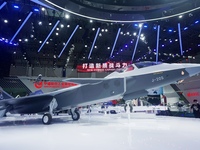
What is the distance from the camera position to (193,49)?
818 inches

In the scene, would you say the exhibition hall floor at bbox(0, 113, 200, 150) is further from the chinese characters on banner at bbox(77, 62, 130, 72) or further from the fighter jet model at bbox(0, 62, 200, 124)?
the chinese characters on banner at bbox(77, 62, 130, 72)

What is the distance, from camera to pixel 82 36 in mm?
18375

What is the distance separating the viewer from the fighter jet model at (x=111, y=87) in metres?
5.78

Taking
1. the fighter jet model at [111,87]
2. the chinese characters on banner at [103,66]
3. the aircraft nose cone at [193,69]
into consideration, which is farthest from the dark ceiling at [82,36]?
the aircraft nose cone at [193,69]

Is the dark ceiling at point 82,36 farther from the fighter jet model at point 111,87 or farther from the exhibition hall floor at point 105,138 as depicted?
the exhibition hall floor at point 105,138

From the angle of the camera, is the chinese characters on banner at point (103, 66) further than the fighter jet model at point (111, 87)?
Yes

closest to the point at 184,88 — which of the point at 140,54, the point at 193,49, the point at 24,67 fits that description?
the point at 193,49

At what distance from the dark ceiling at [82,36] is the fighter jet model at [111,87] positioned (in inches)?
272

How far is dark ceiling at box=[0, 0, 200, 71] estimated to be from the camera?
43.9 ft

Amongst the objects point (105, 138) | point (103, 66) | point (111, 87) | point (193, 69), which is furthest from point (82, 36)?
point (105, 138)

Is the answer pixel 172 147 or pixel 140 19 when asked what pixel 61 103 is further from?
pixel 140 19

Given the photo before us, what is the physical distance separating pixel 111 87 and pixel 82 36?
13.2 m

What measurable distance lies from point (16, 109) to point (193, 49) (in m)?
21.6

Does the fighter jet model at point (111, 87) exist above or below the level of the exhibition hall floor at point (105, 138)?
above
